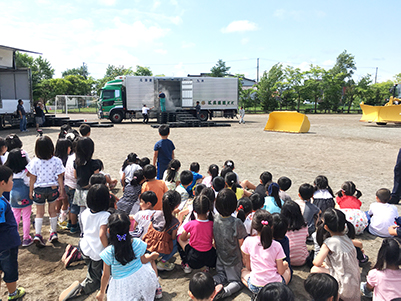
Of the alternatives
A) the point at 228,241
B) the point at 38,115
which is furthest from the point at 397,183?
the point at 38,115

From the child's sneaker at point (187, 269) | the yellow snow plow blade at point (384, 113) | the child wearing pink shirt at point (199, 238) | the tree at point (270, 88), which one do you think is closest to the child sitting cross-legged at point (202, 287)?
the child wearing pink shirt at point (199, 238)

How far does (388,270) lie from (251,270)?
128 centimetres

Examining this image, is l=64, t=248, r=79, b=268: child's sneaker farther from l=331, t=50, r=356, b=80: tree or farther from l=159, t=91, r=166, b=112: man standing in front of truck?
l=331, t=50, r=356, b=80: tree

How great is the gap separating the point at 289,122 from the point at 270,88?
31862 mm

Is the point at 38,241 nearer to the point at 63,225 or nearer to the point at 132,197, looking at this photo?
the point at 63,225

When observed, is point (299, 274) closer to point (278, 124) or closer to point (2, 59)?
point (278, 124)

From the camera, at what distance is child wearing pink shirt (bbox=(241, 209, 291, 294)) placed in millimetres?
2748

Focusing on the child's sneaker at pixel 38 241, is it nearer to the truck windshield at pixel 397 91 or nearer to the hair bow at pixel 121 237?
the hair bow at pixel 121 237

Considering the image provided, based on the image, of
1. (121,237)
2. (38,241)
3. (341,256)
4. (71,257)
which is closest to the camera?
(121,237)

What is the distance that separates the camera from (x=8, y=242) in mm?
A: 2824

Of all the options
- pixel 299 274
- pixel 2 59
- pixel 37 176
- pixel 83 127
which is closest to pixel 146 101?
pixel 2 59

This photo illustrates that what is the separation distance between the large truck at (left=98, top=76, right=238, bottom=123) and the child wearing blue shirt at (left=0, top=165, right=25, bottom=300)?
21.5m

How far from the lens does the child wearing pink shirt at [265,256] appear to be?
2748 millimetres

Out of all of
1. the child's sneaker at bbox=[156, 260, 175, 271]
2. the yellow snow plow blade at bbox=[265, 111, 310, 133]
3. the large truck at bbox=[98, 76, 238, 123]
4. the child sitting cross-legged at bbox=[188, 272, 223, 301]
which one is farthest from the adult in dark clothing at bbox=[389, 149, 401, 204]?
the large truck at bbox=[98, 76, 238, 123]
